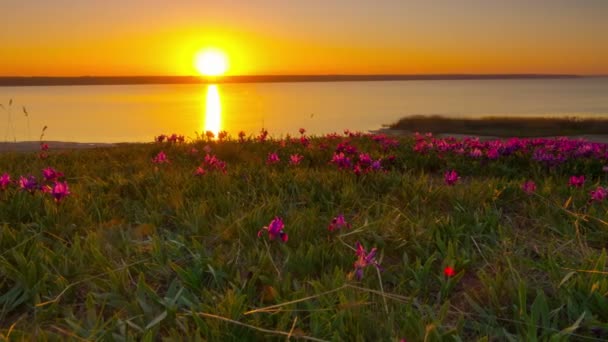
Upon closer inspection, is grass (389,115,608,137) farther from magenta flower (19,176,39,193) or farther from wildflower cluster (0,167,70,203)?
magenta flower (19,176,39,193)

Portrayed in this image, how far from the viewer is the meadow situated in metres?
2.12

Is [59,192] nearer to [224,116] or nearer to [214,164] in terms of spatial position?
[214,164]

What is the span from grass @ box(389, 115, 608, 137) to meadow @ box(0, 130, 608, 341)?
28.8 m

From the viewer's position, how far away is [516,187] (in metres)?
4.32

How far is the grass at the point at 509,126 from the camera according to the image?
99.3ft

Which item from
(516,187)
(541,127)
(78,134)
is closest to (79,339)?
(516,187)

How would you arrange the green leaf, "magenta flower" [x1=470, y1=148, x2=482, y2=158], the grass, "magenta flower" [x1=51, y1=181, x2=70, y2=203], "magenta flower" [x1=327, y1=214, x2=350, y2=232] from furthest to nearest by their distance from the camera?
the grass, "magenta flower" [x1=470, y1=148, x2=482, y2=158], "magenta flower" [x1=51, y1=181, x2=70, y2=203], "magenta flower" [x1=327, y1=214, x2=350, y2=232], the green leaf

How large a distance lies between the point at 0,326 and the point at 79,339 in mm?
544

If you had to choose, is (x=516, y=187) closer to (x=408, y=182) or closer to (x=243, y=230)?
(x=408, y=182)

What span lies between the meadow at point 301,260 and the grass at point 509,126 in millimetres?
28760

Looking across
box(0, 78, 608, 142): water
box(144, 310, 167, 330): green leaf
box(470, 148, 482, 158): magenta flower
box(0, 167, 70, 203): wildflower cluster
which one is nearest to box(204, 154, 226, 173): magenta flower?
box(0, 167, 70, 203): wildflower cluster

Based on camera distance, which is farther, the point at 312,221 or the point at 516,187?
the point at 516,187

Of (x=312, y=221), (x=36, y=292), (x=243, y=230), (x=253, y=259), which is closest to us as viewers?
(x=36, y=292)

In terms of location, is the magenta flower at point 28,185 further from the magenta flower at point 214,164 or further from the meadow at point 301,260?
the magenta flower at point 214,164
